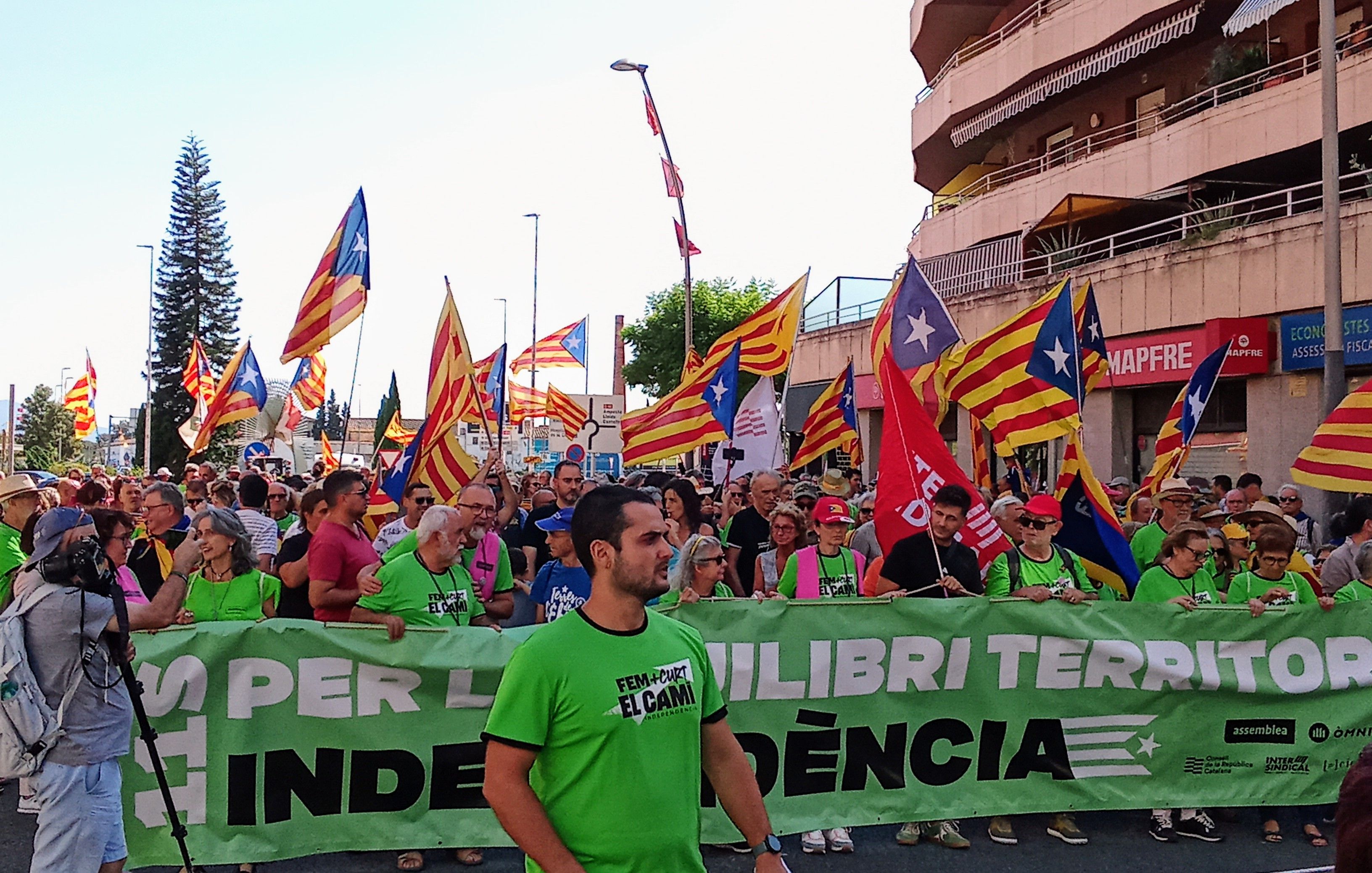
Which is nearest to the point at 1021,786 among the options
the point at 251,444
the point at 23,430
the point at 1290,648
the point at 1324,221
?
the point at 1290,648

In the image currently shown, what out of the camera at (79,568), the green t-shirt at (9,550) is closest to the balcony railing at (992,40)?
the green t-shirt at (9,550)

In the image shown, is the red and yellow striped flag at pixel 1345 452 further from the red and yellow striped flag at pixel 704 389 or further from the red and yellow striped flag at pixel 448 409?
the red and yellow striped flag at pixel 448 409

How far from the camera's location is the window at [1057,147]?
27859mm

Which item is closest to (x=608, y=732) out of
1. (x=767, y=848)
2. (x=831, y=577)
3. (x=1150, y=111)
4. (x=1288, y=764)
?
(x=767, y=848)

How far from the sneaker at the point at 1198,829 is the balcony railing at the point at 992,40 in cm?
2315

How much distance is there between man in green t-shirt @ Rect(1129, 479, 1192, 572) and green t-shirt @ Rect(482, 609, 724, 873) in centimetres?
698

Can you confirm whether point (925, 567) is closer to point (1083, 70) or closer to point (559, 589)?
point (559, 589)

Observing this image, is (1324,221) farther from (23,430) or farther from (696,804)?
(23,430)

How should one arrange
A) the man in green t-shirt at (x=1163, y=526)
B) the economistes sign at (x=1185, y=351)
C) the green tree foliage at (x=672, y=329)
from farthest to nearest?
the green tree foliage at (x=672, y=329)
the economistes sign at (x=1185, y=351)
the man in green t-shirt at (x=1163, y=526)

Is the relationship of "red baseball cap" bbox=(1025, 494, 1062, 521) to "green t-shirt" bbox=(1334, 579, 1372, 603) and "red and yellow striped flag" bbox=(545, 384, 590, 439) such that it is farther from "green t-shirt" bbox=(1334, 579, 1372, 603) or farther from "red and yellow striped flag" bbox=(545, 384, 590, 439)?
"red and yellow striped flag" bbox=(545, 384, 590, 439)

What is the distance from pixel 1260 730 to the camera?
679cm

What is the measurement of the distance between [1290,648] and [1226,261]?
1406 cm

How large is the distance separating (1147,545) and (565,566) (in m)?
4.78

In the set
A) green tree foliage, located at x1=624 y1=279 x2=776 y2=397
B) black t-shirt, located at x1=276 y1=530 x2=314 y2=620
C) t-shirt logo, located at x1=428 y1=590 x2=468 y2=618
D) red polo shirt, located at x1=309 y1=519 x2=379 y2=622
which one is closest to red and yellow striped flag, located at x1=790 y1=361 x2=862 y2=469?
black t-shirt, located at x1=276 y1=530 x2=314 y2=620
